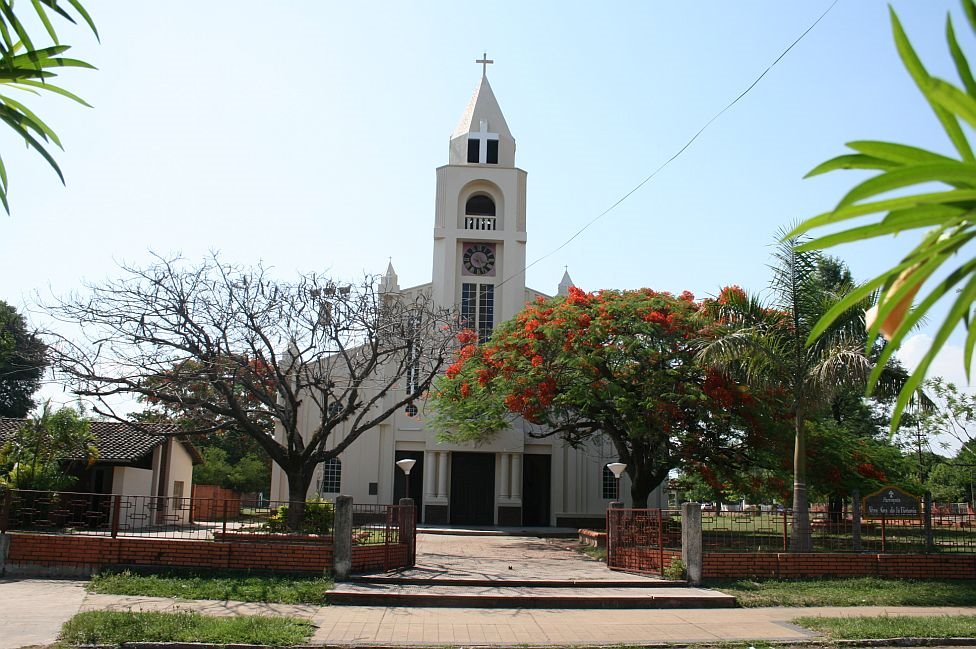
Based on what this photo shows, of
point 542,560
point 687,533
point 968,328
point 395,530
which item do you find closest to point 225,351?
point 395,530

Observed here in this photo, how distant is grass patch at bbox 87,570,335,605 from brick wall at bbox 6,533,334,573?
12.7 inches

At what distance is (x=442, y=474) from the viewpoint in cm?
3225

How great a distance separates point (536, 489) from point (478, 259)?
30.0 ft

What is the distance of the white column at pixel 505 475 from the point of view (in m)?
32.2

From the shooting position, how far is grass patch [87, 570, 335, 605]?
516 inches

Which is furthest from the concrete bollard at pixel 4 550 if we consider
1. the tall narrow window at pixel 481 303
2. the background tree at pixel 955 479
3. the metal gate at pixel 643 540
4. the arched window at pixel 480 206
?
the background tree at pixel 955 479

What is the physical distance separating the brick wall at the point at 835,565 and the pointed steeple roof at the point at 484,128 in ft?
72.3

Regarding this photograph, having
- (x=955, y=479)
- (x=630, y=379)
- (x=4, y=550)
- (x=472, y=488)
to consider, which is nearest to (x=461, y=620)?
(x=4, y=550)

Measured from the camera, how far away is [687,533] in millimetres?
15391

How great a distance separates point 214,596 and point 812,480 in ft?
50.4

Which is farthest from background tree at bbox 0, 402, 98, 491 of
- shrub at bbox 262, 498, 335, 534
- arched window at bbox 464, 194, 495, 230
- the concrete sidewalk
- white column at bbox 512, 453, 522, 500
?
arched window at bbox 464, 194, 495, 230

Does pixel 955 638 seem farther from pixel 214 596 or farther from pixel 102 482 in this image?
pixel 102 482

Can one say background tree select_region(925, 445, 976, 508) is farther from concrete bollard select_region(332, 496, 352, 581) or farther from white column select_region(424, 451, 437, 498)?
concrete bollard select_region(332, 496, 352, 581)

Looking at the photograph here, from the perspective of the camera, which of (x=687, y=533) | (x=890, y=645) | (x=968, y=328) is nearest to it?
(x=968, y=328)
